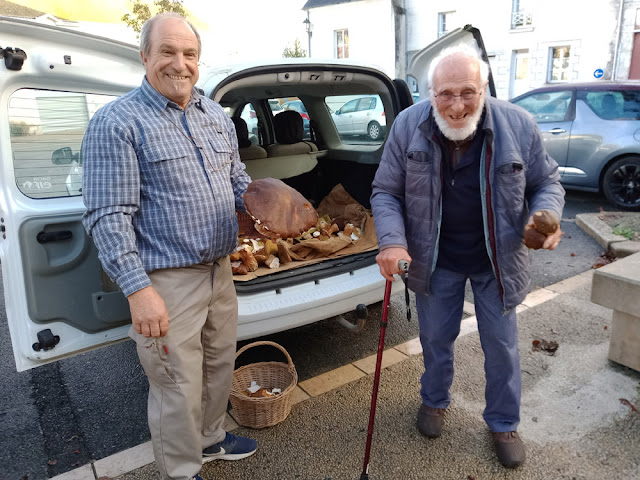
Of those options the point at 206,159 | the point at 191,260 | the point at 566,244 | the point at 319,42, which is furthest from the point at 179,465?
the point at 319,42

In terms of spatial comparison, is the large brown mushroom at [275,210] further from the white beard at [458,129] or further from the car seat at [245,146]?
the car seat at [245,146]

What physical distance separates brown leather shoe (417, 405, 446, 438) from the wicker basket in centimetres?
72

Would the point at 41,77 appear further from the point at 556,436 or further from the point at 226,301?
the point at 556,436

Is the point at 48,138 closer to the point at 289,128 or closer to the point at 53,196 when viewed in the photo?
the point at 53,196

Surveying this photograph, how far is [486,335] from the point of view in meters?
2.49

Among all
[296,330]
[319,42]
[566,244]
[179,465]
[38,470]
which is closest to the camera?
[179,465]

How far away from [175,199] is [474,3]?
2492 cm

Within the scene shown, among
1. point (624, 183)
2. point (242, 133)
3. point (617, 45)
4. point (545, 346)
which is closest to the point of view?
point (545, 346)

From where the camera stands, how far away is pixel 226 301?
7.84ft

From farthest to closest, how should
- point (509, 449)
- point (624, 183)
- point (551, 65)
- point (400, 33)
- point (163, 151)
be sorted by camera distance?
point (400, 33), point (551, 65), point (624, 183), point (509, 449), point (163, 151)

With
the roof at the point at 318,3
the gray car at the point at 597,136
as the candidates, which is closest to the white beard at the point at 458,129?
the gray car at the point at 597,136

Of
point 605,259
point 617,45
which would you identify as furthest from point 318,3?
point 605,259

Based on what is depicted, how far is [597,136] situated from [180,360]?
728 cm

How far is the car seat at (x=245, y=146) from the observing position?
4855 millimetres
